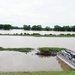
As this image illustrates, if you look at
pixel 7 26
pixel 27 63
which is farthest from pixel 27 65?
pixel 7 26

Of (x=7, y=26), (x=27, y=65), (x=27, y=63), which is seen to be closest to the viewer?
(x=27, y=65)

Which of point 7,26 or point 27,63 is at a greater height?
point 7,26

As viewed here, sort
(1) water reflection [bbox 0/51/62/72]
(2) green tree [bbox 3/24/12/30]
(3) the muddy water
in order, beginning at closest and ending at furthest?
1. (1) water reflection [bbox 0/51/62/72]
2. (3) the muddy water
3. (2) green tree [bbox 3/24/12/30]

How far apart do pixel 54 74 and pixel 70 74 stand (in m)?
1.00

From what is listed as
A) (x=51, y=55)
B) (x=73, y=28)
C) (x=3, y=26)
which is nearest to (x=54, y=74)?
(x=51, y=55)

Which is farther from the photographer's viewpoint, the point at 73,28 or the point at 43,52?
the point at 73,28

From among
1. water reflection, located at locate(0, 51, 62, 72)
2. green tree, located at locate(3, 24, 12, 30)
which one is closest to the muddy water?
water reflection, located at locate(0, 51, 62, 72)

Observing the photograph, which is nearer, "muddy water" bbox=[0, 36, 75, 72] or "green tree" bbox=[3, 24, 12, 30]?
"muddy water" bbox=[0, 36, 75, 72]

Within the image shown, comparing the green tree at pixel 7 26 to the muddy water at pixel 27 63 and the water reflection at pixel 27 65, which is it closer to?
Answer: the muddy water at pixel 27 63

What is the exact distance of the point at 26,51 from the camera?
3058 centimetres

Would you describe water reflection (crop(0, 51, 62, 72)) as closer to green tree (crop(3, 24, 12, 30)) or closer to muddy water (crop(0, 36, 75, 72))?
muddy water (crop(0, 36, 75, 72))

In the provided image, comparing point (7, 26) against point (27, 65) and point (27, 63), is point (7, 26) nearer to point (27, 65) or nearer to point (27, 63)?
point (27, 63)

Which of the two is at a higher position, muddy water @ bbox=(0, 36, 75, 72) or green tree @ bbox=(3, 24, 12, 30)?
green tree @ bbox=(3, 24, 12, 30)

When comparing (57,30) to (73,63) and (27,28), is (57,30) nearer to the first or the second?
(27,28)
